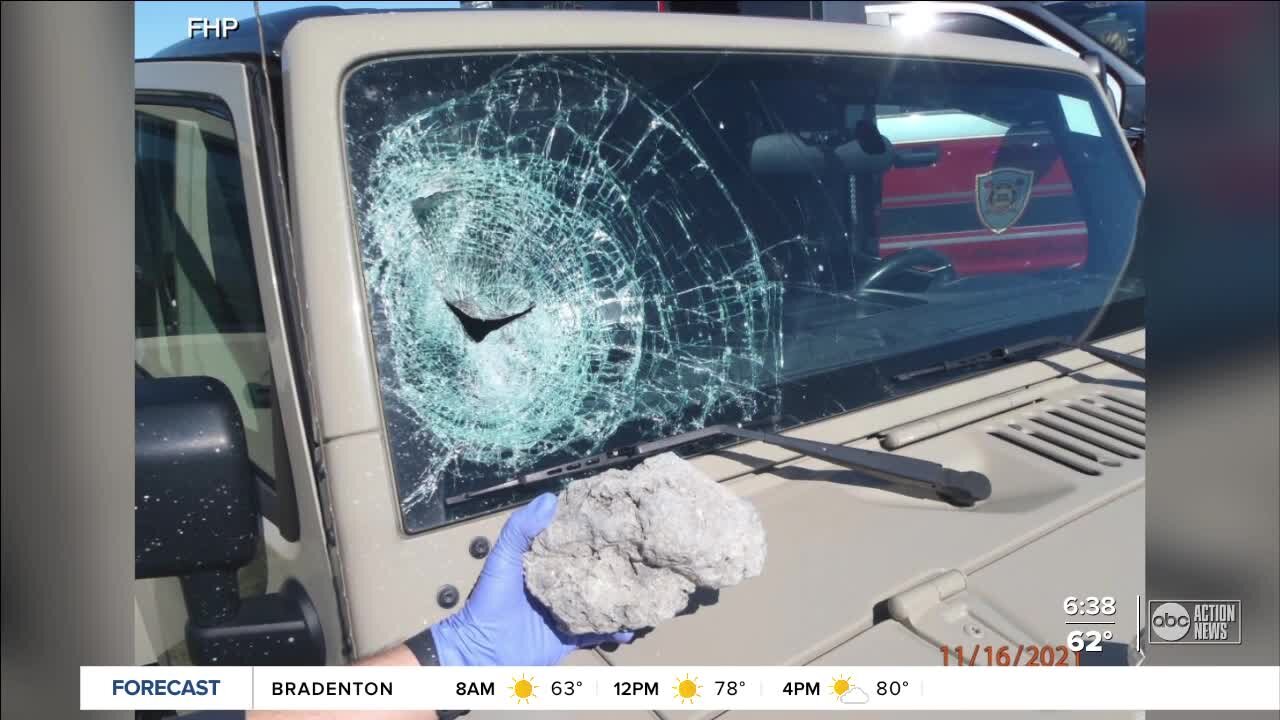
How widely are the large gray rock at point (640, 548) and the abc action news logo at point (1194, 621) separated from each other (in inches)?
20.0

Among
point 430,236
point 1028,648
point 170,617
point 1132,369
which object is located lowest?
point 170,617

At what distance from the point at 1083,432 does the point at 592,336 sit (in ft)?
3.45

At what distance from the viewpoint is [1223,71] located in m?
1.04

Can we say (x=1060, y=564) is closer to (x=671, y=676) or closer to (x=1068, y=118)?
(x=671, y=676)

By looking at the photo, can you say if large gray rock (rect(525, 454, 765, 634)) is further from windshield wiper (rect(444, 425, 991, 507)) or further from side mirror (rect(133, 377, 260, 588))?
side mirror (rect(133, 377, 260, 588))

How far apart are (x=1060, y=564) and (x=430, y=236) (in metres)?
1.15

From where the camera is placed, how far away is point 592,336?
1634 millimetres

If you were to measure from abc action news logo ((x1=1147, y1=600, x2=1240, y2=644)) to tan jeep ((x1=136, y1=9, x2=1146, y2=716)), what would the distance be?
0.66ft

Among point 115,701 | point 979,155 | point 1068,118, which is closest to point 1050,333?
point 979,155

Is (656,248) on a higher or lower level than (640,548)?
higher

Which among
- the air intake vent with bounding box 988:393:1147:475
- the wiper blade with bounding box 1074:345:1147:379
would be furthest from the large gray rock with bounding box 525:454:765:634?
the wiper blade with bounding box 1074:345:1147:379

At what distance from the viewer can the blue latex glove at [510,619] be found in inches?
53.4

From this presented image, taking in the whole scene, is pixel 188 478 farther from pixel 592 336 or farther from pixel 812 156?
pixel 812 156

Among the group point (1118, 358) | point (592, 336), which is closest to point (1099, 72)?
point (1118, 358)
